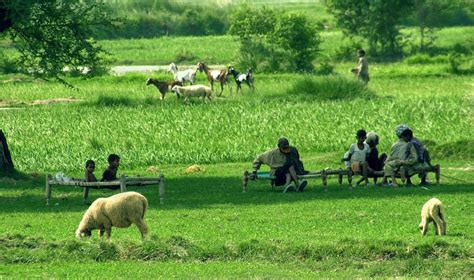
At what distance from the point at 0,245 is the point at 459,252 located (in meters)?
6.49

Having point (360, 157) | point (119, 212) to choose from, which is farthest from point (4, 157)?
point (119, 212)

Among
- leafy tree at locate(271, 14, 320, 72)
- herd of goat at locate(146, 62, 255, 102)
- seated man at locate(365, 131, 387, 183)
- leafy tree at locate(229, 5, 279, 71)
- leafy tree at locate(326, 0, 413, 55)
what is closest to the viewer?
seated man at locate(365, 131, 387, 183)

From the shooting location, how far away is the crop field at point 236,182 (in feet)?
59.7

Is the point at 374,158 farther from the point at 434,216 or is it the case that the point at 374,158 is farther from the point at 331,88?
the point at 331,88

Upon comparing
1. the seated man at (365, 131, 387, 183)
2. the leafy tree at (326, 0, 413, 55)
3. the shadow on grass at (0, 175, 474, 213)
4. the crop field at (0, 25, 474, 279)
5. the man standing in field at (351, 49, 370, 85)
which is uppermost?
the leafy tree at (326, 0, 413, 55)

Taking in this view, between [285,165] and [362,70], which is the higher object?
[362,70]

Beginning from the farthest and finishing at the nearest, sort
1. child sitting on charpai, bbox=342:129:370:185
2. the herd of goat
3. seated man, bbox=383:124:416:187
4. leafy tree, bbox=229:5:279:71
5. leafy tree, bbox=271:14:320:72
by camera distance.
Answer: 1. leafy tree, bbox=229:5:279:71
2. leafy tree, bbox=271:14:320:72
3. the herd of goat
4. child sitting on charpai, bbox=342:129:370:185
5. seated man, bbox=383:124:416:187

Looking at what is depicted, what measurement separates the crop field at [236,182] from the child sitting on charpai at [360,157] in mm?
538

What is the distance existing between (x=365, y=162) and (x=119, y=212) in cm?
851

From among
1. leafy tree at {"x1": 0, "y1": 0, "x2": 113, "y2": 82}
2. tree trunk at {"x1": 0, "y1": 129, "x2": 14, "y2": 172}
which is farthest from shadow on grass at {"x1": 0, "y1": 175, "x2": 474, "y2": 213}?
leafy tree at {"x1": 0, "y1": 0, "x2": 113, "y2": 82}

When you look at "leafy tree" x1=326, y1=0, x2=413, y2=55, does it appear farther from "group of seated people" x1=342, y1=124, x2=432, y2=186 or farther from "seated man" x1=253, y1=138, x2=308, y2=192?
"seated man" x1=253, y1=138, x2=308, y2=192

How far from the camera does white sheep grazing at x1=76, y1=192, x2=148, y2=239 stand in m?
19.5

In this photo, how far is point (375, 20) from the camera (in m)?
67.8

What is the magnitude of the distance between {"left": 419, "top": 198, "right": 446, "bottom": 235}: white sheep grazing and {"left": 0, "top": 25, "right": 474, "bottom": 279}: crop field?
0.21 meters
